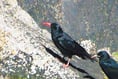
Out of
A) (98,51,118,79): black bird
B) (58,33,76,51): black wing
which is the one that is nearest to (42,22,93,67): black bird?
(58,33,76,51): black wing

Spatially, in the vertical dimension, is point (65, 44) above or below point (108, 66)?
above

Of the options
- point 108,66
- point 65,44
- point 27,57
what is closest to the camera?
point 108,66

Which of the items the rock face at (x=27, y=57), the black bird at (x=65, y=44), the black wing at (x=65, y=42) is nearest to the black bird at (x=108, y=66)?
the black bird at (x=65, y=44)

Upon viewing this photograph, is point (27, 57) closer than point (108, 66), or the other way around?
point (108, 66)

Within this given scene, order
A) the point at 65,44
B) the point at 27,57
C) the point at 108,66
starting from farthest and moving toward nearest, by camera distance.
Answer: the point at 27,57, the point at 65,44, the point at 108,66

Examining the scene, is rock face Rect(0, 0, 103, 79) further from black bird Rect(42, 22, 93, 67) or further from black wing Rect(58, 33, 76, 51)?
black wing Rect(58, 33, 76, 51)

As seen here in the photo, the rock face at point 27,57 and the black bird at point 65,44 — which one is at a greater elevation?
the black bird at point 65,44

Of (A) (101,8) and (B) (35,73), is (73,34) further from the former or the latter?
(B) (35,73)

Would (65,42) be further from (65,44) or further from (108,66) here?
(108,66)

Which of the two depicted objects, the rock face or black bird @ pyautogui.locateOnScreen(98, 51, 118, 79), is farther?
the rock face

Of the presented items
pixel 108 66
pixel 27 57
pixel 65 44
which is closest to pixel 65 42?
pixel 65 44

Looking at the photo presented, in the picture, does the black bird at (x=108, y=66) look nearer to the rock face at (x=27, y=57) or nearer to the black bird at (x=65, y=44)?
the black bird at (x=65, y=44)
